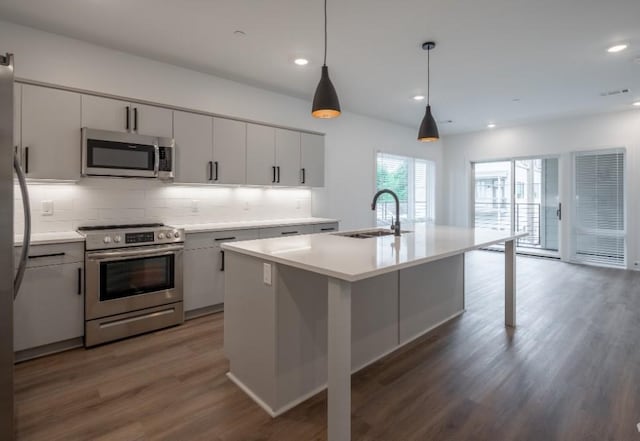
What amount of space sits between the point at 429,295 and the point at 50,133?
11.8 feet

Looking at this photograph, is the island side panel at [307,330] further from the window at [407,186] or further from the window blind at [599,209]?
the window blind at [599,209]

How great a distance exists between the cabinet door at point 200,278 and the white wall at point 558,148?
6.14 m

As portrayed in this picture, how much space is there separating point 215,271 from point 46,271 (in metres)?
1.42

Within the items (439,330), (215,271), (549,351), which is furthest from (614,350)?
(215,271)

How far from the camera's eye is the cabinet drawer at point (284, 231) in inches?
158

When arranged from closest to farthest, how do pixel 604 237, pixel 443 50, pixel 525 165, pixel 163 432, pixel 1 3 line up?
pixel 163 432 → pixel 1 3 → pixel 443 50 → pixel 604 237 → pixel 525 165

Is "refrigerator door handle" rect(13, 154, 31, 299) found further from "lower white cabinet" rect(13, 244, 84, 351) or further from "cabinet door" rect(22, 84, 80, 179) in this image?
"cabinet door" rect(22, 84, 80, 179)

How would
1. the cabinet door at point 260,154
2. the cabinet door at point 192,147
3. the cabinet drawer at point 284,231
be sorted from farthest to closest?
the cabinet door at point 260,154, the cabinet drawer at point 284,231, the cabinet door at point 192,147

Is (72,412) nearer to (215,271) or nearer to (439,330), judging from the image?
(215,271)

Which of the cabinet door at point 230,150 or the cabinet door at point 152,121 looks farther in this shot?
the cabinet door at point 230,150

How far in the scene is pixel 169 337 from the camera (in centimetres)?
306

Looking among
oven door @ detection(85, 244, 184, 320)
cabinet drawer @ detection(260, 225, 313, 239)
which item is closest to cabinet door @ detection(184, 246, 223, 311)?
oven door @ detection(85, 244, 184, 320)

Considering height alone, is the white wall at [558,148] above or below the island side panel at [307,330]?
above

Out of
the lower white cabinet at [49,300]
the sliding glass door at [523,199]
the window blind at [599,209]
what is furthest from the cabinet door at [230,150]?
the window blind at [599,209]
